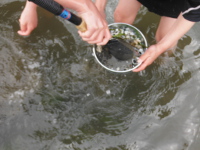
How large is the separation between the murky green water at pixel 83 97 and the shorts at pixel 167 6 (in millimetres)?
546

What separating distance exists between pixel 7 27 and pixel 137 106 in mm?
1695

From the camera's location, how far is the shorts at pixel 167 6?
1531 millimetres

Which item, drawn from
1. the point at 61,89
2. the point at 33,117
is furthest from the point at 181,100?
the point at 33,117

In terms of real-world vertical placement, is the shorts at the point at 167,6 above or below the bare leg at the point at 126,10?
above

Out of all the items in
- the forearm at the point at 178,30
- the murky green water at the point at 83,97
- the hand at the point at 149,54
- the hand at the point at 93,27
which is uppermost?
the forearm at the point at 178,30

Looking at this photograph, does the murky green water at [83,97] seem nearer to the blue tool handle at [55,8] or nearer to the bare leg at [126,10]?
the bare leg at [126,10]

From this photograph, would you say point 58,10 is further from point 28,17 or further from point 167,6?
point 167,6

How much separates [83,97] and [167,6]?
115 cm

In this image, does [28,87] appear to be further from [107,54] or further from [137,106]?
[137,106]

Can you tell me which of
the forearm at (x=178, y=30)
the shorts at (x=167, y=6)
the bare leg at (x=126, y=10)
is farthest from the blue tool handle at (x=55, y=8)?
the bare leg at (x=126, y=10)

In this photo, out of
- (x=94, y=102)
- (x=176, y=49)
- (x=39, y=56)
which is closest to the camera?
(x=94, y=102)

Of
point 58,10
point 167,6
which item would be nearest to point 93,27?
point 58,10

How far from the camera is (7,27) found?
82.3 inches

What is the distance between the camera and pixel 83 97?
6.15 feet
